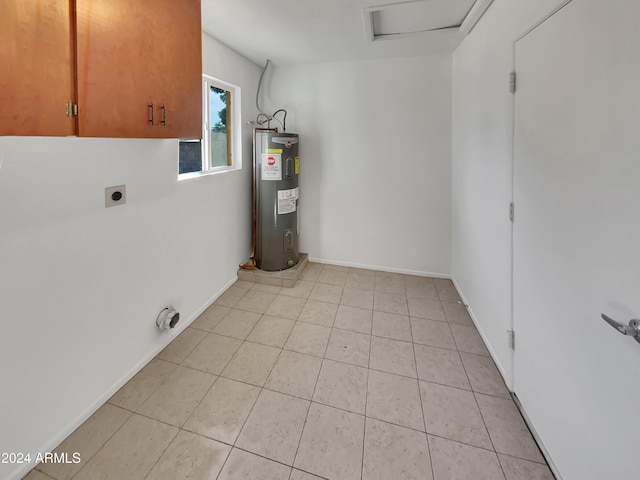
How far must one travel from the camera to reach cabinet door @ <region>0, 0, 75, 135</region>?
89 cm

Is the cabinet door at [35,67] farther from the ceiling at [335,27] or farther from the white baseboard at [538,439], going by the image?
the white baseboard at [538,439]

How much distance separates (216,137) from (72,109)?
1888mm

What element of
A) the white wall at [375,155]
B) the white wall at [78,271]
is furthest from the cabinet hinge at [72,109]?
the white wall at [375,155]

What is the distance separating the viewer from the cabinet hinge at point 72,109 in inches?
42.7

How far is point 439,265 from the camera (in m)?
3.45

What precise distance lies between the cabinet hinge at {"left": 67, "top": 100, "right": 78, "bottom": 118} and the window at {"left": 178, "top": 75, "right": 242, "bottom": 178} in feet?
4.26

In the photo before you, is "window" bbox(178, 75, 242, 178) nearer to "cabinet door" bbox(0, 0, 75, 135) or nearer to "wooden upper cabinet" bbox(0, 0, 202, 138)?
"wooden upper cabinet" bbox(0, 0, 202, 138)

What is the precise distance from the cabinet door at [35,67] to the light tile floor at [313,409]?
1494mm

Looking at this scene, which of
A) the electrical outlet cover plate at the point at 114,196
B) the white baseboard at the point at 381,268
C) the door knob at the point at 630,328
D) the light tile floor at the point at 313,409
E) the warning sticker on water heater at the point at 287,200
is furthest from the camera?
the white baseboard at the point at 381,268

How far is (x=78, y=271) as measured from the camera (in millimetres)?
1494

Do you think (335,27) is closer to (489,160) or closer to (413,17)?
(413,17)

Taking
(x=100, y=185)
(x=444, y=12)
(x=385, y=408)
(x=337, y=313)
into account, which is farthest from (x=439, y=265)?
(x=100, y=185)

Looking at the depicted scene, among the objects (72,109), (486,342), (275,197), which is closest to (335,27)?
(275,197)

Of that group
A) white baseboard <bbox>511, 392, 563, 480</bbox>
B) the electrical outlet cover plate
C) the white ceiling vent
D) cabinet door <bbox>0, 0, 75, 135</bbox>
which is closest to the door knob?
white baseboard <bbox>511, 392, 563, 480</bbox>
